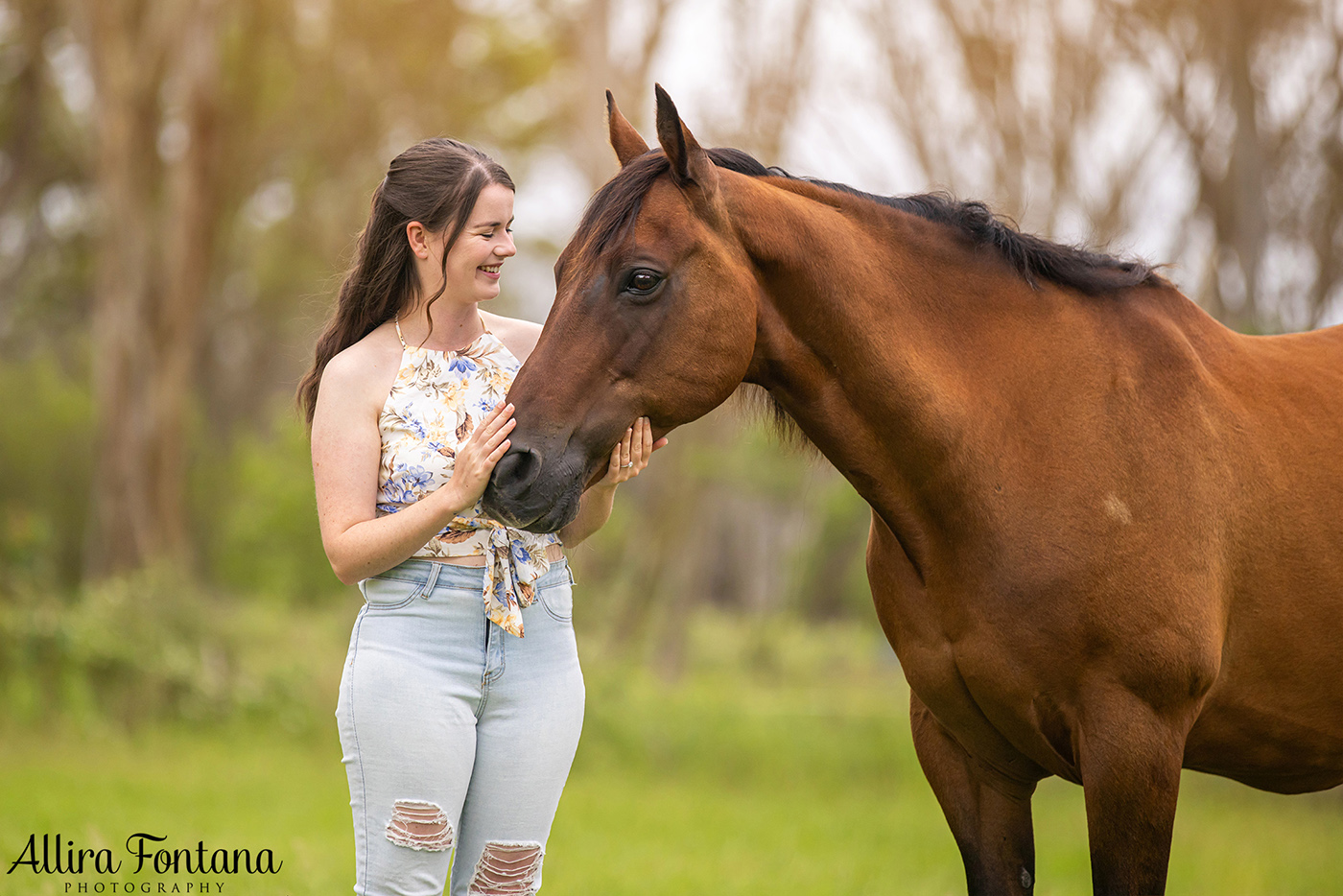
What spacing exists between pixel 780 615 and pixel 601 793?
30.7 feet

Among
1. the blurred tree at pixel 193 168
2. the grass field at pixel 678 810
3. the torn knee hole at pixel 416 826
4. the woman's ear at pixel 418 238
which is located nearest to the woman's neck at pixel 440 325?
the woman's ear at pixel 418 238

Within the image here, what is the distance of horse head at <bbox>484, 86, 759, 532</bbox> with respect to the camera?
2.12m

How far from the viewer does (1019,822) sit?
2654 millimetres

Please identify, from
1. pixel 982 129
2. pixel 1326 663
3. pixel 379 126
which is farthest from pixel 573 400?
pixel 379 126

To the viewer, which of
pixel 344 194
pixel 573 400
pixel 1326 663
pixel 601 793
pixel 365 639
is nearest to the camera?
pixel 573 400

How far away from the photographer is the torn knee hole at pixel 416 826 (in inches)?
86.7

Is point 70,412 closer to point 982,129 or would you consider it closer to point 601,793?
point 601,793

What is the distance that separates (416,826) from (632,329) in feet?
3.53

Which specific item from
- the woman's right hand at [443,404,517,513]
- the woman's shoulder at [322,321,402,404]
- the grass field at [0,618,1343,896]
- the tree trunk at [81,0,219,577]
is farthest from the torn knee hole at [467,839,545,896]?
the tree trunk at [81,0,219,577]

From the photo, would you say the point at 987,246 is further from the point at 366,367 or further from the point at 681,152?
the point at 366,367

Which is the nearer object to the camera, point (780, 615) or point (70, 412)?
point (70, 412)

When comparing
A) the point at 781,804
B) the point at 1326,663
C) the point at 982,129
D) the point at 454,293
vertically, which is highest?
the point at 982,129

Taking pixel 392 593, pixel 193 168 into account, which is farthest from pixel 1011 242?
pixel 193 168

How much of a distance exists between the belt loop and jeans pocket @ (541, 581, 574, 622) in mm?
228
